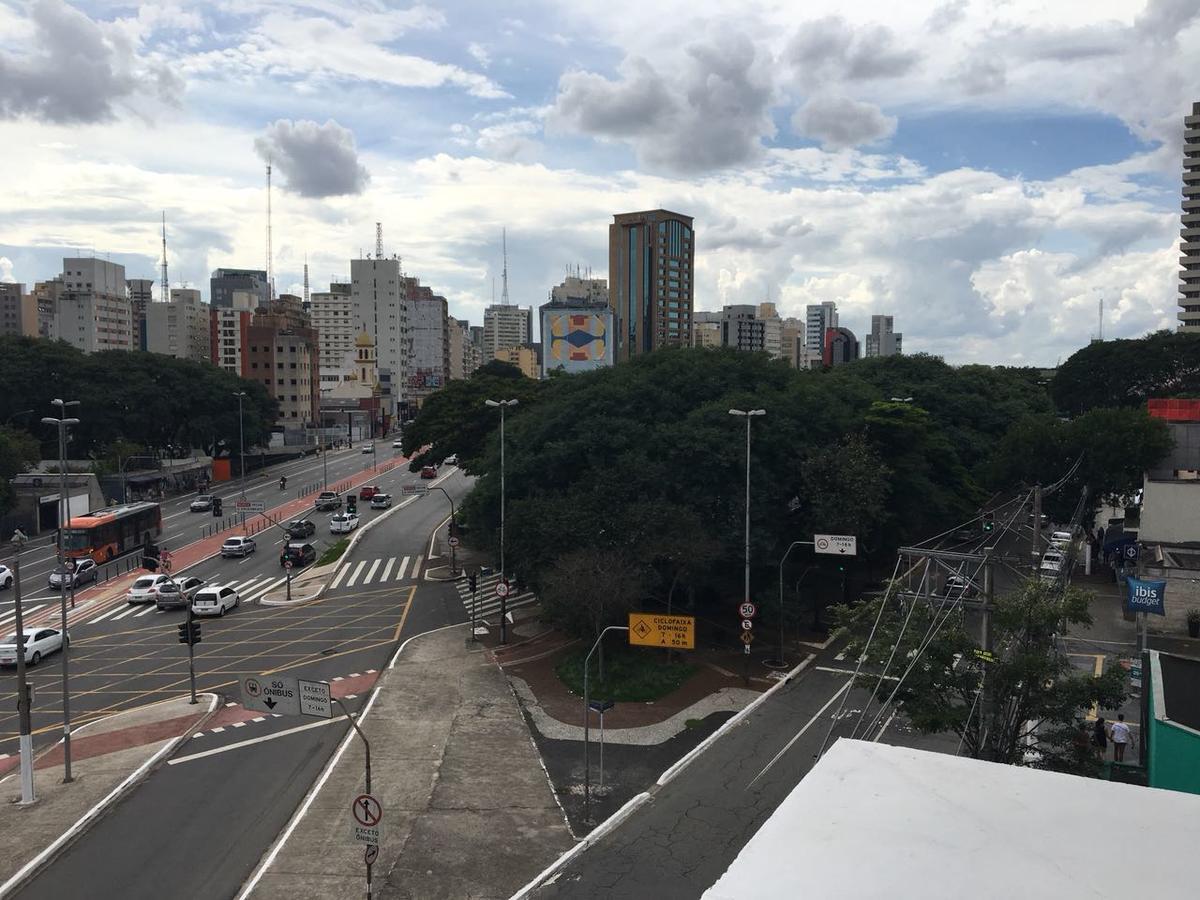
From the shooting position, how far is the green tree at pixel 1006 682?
58.7 ft

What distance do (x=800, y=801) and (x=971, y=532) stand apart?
112ft

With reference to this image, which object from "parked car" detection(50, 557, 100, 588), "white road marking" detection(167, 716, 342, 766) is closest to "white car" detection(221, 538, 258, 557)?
"parked car" detection(50, 557, 100, 588)

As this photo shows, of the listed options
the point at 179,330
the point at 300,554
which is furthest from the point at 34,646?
the point at 179,330

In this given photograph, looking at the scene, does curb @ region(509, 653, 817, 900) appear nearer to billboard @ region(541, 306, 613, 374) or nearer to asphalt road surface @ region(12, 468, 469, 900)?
asphalt road surface @ region(12, 468, 469, 900)

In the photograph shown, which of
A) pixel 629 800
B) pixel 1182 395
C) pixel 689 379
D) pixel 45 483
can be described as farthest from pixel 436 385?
pixel 629 800

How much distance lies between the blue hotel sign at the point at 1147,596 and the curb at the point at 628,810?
13.2m

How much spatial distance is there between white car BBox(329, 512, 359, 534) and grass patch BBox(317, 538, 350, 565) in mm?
3784

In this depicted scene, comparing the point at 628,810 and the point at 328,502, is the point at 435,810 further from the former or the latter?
the point at 328,502

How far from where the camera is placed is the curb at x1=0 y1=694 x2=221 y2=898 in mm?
17047

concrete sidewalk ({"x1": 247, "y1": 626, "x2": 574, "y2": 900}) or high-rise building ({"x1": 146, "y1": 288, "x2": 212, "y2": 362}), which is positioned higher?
high-rise building ({"x1": 146, "y1": 288, "x2": 212, "y2": 362})

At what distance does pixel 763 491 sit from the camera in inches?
1340

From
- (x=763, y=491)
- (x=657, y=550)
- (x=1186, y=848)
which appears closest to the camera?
(x=1186, y=848)

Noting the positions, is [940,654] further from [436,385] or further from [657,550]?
[436,385]

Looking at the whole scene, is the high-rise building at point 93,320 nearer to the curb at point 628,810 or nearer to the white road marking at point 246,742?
the white road marking at point 246,742
